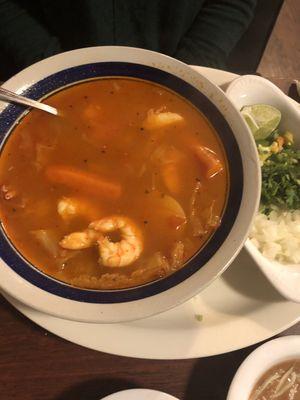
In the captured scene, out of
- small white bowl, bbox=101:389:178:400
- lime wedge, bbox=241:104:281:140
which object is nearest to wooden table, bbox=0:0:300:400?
small white bowl, bbox=101:389:178:400

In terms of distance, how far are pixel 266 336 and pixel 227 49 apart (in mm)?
1191

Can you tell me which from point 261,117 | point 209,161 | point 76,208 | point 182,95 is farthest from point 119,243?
point 261,117

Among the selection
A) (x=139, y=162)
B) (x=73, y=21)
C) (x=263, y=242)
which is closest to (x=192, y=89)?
(x=139, y=162)

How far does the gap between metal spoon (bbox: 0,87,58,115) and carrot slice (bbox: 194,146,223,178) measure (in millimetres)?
359

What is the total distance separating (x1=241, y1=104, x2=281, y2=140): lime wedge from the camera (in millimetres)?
1352

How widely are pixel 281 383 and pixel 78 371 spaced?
496 millimetres

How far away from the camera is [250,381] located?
3.34 ft

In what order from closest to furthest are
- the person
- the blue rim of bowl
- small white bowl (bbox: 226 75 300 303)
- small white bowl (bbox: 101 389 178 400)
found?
the blue rim of bowl, small white bowl (bbox: 101 389 178 400), small white bowl (bbox: 226 75 300 303), the person

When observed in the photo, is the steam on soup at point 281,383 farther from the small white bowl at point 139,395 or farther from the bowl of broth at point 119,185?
the bowl of broth at point 119,185

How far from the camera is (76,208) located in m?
0.95

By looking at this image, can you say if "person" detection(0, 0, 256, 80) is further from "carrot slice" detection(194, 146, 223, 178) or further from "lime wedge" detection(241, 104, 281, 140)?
"carrot slice" detection(194, 146, 223, 178)

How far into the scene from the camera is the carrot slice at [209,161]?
99 centimetres

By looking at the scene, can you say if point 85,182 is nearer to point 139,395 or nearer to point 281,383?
point 139,395

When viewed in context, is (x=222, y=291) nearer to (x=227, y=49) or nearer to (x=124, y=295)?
(x=124, y=295)
